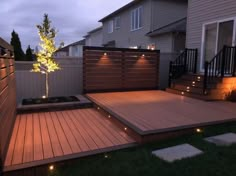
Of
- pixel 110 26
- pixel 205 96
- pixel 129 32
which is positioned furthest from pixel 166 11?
pixel 205 96

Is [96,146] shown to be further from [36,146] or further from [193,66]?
[193,66]

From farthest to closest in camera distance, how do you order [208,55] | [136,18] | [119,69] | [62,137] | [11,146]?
[136,18] → [208,55] → [119,69] → [62,137] → [11,146]

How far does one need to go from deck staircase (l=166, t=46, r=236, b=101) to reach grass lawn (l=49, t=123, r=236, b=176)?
3.36 m

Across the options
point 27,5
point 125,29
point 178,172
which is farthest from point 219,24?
point 27,5

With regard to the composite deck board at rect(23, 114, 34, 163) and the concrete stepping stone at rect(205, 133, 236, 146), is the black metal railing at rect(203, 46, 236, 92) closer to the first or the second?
the concrete stepping stone at rect(205, 133, 236, 146)

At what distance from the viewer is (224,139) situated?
3439mm

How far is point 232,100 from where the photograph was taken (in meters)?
6.21

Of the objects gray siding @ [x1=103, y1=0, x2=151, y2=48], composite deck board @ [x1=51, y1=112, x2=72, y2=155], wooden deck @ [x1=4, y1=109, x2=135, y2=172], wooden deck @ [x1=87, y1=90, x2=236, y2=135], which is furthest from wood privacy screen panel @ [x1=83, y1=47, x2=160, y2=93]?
gray siding @ [x1=103, y1=0, x2=151, y2=48]

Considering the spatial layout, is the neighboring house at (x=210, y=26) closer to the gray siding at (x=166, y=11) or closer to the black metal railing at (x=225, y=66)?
the black metal railing at (x=225, y=66)

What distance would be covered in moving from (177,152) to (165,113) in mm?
1712

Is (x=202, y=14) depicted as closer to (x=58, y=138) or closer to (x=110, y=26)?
(x=58, y=138)

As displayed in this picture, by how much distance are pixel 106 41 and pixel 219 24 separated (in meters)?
13.6

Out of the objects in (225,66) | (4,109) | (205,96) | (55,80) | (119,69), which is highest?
(225,66)

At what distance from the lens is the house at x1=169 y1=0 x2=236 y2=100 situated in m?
6.25
